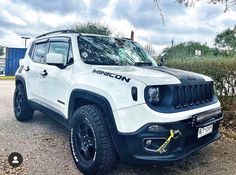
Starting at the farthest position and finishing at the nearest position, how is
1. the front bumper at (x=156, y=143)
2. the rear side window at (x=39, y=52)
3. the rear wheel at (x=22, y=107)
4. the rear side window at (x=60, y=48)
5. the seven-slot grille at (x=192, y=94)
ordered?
the rear wheel at (x=22, y=107) < the rear side window at (x=39, y=52) < the rear side window at (x=60, y=48) < the seven-slot grille at (x=192, y=94) < the front bumper at (x=156, y=143)

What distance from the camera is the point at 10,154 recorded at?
4324mm

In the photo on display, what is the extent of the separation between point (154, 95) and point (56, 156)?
188 centimetres

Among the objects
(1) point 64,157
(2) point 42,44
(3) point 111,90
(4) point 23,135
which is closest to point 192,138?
(3) point 111,90

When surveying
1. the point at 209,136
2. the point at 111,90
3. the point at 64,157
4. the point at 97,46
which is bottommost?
the point at 64,157

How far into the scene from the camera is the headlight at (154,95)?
3215 millimetres

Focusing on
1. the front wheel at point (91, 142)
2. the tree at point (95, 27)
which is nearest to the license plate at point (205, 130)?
the front wheel at point (91, 142)

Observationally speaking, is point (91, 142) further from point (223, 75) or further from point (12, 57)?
point (12, 57)

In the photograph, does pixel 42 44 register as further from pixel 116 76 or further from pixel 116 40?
pixel 116 76

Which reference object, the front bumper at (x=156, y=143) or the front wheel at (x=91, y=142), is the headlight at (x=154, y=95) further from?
the front wheel at (x=91, y=142)

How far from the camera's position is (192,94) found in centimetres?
360

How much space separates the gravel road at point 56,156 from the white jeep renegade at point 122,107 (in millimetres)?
406

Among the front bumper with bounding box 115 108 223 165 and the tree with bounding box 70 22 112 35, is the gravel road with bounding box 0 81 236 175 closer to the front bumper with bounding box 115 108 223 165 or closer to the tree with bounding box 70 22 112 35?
the front bumper with bounding box 115 108 223 165

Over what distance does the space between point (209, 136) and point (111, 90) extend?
151 cm

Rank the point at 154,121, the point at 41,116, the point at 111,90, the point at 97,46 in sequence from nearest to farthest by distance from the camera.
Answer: the point at 154,121 → the point at 111,90 → the point at 97,46 → the point at 41,116
